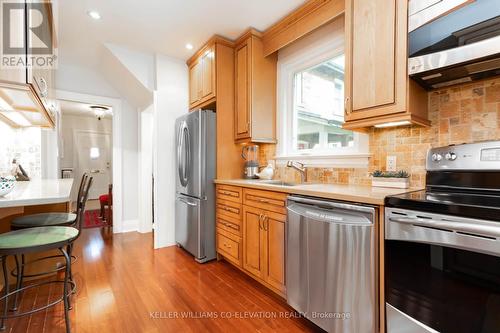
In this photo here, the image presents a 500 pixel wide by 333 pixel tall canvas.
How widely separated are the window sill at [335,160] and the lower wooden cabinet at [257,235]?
673 mm

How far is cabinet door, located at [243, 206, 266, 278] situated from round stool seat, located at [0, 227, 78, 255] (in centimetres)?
131

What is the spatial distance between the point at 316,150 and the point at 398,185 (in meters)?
0.96

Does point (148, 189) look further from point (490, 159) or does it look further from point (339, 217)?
point (490, 159)

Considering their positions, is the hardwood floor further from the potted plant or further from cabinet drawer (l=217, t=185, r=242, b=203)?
the potted plant

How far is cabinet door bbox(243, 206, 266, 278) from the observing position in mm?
2059

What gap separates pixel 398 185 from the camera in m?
1.62

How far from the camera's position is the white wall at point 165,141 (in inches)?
127

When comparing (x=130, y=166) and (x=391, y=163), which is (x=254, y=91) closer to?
(x=391, y=163)

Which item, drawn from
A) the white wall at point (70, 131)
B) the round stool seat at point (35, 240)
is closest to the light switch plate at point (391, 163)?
the round stool seat at point (35, 240)

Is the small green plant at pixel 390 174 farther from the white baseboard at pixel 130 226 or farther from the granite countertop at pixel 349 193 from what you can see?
the white baseboard at pixel 130 226

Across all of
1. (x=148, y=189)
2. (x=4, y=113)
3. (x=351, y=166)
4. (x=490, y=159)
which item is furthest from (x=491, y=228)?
(x=148, y=189)

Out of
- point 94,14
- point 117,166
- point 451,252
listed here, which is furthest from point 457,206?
point 117,166

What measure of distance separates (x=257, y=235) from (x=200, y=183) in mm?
980

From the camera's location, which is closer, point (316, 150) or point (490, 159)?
point (490, 159)
